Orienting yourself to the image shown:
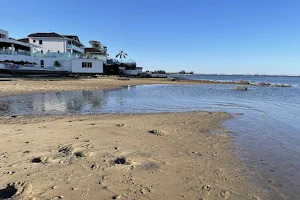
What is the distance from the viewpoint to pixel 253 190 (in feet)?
14.5

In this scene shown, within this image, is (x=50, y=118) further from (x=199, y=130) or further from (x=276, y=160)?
(x=276, y=160)

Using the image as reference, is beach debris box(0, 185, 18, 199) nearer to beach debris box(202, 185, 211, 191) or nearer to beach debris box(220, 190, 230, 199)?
beach debris box(202, 185, 211, 191)

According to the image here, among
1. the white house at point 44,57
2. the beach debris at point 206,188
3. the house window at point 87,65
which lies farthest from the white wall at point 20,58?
the beach debris at point 206,188

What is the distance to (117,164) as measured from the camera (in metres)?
5.20

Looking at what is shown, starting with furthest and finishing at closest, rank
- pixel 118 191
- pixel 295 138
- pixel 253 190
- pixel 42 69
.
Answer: pixel 42 69, pixel 295 138, pixel 253 190, pixel 118 191

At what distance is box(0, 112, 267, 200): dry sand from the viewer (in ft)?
13.4

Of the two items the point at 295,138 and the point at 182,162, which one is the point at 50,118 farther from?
the point at 295,138

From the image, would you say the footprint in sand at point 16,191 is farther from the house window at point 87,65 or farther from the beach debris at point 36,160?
the house window at point 87,65

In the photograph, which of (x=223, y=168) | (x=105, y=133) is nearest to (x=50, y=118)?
(x=105, y=133)

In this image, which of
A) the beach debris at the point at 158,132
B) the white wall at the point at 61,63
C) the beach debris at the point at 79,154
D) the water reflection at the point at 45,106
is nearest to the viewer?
the beach debris at the point at 79,154

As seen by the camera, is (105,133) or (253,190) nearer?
(253,190)

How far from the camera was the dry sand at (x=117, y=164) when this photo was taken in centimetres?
409

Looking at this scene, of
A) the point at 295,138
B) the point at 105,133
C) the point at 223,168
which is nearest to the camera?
the point at 223,168

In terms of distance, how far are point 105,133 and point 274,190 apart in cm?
503
